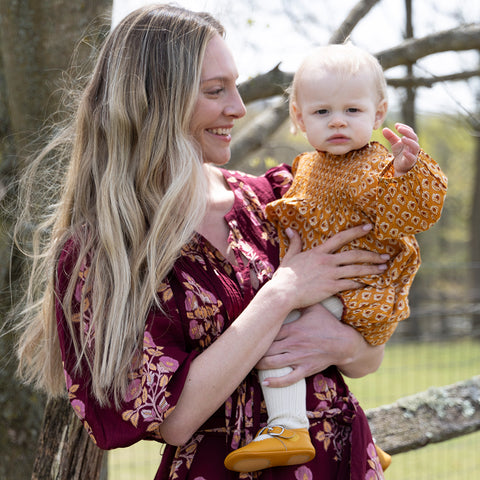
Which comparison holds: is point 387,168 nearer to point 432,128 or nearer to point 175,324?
point 175,324

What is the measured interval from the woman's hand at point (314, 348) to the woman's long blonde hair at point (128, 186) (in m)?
0.40

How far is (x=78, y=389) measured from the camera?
1.62 m

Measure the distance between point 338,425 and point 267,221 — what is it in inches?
25.6

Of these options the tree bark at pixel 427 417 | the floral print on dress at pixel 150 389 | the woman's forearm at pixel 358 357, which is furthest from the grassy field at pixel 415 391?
the floral print on dress at pixel 150 389

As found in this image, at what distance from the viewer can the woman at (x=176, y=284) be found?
5.24 ft

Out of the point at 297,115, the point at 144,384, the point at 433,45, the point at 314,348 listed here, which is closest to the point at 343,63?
the point at 297,115

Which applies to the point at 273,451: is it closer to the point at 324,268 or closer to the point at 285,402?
the point at 285,402

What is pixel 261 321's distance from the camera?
169 cm

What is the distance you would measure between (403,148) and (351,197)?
0.22m

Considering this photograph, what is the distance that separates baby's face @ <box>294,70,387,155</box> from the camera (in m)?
1.85

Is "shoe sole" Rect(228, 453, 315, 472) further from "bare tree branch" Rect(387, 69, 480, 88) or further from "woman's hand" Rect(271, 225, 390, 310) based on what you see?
"bare tree branch" Rect(387, 69, 480, 88)

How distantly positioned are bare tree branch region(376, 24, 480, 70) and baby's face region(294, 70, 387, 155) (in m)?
0.78

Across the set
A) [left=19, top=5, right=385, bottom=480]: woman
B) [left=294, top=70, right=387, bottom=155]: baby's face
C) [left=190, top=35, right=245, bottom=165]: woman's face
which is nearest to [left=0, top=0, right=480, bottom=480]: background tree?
[left=19, top=5, right=385, bottom=480]: woman

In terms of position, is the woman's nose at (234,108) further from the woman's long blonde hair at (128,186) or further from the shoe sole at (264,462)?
the shoe sole at (264,462)
